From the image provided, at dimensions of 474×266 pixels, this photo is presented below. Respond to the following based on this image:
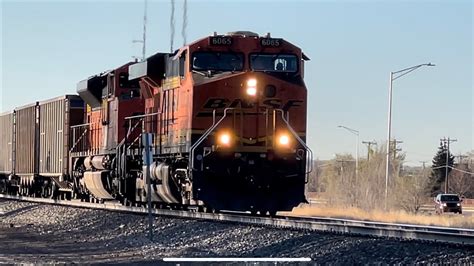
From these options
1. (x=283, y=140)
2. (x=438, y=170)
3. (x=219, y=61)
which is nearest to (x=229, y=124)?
(x=283, y=140)

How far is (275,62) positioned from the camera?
2198 centimetres

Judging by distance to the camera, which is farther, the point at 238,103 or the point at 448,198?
the point at 448,198

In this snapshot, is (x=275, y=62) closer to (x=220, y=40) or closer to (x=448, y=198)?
(x=220, y=40)

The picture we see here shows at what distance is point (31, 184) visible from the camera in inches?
1612

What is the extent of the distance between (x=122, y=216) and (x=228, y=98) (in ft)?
17.4

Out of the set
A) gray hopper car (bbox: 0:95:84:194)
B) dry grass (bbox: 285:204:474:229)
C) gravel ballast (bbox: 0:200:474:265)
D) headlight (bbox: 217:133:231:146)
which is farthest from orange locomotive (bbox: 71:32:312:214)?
gray hopper car (bbox: 0:95:84:194)

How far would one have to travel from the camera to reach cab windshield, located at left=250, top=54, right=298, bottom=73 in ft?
71.9

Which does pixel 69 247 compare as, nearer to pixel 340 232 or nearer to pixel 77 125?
pixel 340 232

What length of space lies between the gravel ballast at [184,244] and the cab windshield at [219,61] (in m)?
3.71

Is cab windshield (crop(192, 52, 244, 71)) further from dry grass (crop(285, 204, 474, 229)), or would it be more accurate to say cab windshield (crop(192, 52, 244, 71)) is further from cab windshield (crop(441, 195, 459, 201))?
cab windshield (crop(441, 195, 459, 201))

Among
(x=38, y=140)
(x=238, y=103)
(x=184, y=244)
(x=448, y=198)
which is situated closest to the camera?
(x=184, y=244)

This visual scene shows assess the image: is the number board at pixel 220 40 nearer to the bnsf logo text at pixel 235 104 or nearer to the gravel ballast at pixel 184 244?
the bnsf logo text at pixel 235 104

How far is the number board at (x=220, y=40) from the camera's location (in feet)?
70.9

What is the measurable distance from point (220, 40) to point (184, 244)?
6.00 m
